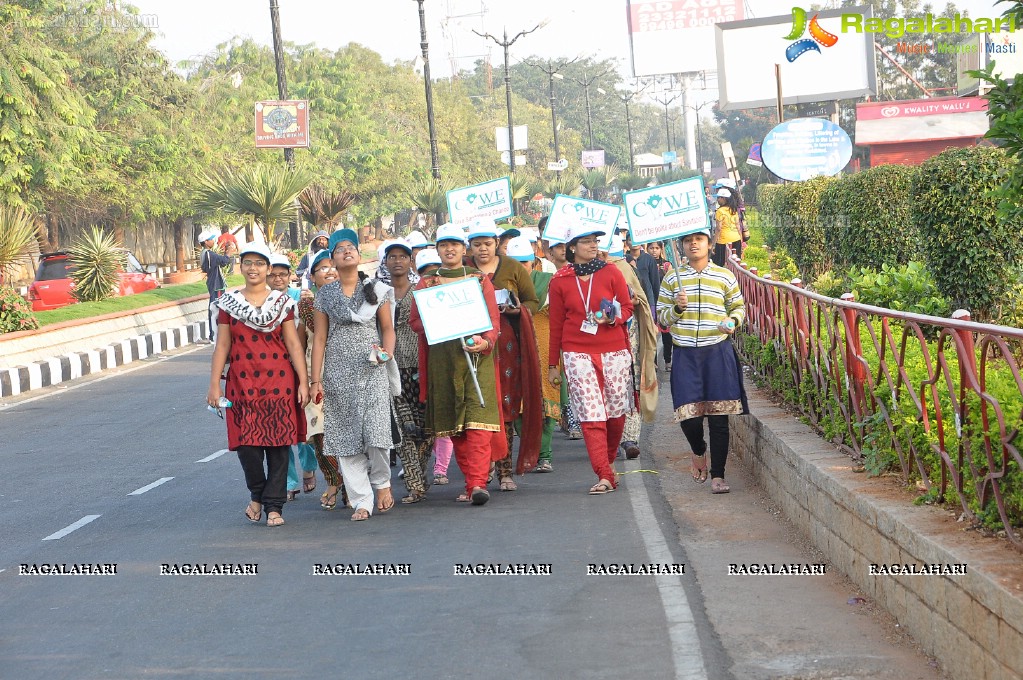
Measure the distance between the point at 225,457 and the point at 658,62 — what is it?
9197 cm

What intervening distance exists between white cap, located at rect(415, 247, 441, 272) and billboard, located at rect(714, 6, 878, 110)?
116 ft

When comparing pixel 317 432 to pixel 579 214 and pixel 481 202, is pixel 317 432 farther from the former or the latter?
pixel 481 202

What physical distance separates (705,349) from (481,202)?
19.3ft

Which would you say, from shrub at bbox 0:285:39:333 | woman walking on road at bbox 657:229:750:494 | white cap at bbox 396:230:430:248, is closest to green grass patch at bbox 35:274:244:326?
shrub at bbox 0:285:39:333

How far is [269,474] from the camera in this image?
832 cm

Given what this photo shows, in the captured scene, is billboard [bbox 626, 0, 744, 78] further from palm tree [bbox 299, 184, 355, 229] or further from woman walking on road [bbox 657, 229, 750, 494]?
woman walking on road [bbox 657, 229, 750, 494]

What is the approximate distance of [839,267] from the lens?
19.4 m

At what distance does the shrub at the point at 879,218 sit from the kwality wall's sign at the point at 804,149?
487 centimetres

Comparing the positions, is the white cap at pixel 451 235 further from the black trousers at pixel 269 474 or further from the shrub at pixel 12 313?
the shrub at pixel 12 313

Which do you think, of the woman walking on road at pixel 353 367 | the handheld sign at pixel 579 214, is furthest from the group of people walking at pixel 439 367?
the handheld sign at pixel 579 214

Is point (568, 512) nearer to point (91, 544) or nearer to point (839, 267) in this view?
point (91, 544)

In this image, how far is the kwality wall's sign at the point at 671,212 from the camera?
380 inches

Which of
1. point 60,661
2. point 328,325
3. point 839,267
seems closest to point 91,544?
point 328,325

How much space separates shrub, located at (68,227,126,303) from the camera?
83.7 ft
